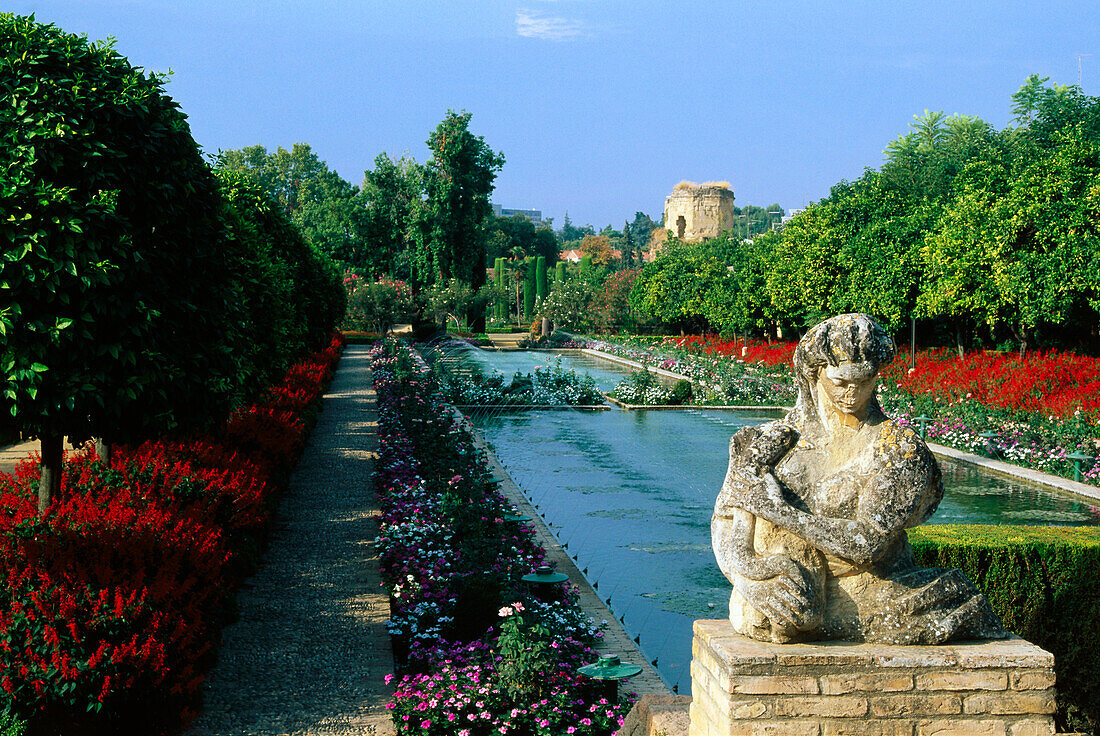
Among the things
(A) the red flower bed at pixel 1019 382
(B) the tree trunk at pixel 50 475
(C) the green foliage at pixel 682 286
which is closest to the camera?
(B) the tree trunk at pixel 50 475

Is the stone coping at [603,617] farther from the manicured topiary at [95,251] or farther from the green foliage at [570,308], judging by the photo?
the green foliage at [570,308]

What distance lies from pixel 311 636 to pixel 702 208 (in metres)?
78.6

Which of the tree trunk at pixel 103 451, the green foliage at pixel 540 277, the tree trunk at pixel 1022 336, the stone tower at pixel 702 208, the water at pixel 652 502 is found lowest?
the water at pixel 652 502

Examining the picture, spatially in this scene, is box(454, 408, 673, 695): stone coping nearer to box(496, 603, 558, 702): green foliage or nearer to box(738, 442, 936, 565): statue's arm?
box(496, 603, 558, 702): green foliage

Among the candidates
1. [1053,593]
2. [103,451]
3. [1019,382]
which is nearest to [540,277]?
[1019,382]

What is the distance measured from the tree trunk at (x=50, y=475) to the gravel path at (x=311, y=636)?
1.68 meters

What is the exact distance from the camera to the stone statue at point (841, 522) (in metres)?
3.30

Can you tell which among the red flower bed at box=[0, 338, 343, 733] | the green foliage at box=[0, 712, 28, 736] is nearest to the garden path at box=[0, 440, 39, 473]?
the red flower bed at box=[0, 338, 343, 733]

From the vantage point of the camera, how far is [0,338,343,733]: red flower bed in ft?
14.5

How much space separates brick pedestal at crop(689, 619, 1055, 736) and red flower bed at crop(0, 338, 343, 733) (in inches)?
123

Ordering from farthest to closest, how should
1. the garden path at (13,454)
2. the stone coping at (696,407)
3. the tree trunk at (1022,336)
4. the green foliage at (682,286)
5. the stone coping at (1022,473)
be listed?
the green foliage at (682,286)
the stone coping at (696,407)
the tree trunk at (1022,336)
the garden path at (13,454)
the stone coping at (1022,473)

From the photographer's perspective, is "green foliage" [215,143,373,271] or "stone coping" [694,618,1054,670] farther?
"green foliage" [215,143,373,271]

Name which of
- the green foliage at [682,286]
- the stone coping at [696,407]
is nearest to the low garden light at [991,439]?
the stone coping at [696,407]

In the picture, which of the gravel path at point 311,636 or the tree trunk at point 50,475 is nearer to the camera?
the gravel path at point 311,636
